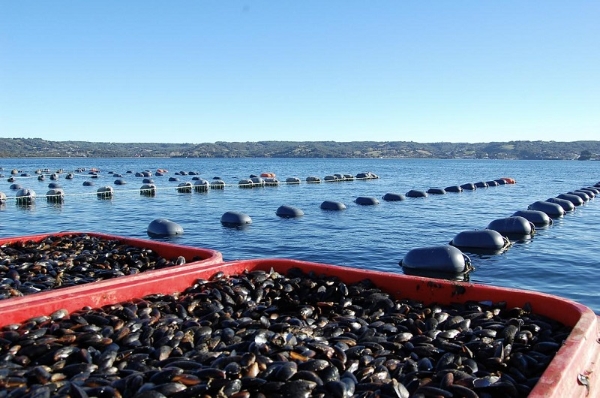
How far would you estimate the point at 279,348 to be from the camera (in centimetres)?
542

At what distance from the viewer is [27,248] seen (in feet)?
37.8

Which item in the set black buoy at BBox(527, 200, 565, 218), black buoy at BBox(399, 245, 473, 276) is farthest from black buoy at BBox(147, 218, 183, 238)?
black buoy at BBox(527, 200, 565, 218)

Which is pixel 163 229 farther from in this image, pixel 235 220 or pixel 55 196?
pixel 55 196

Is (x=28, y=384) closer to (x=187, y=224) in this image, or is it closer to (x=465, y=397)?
(x=465, y=397)

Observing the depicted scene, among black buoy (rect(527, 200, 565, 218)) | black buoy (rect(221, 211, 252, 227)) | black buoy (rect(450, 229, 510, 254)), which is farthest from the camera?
black buoy (rect(527, 200, 565, 218))

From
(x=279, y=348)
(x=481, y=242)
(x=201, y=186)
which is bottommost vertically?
(x=201, y=186)

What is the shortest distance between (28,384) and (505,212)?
32.7 metres

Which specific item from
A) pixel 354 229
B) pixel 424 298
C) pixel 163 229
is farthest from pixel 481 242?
pixel 163 229

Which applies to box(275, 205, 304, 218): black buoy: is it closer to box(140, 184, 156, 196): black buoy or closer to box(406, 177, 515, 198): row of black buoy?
box(406, 177, 515, 198): row of black buoy

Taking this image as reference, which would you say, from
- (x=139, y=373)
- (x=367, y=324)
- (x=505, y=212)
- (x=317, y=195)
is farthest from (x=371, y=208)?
(x=139, y=373)

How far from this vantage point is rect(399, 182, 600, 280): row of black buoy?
14250 mm

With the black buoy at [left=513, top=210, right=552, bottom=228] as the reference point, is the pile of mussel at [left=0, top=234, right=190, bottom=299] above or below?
above

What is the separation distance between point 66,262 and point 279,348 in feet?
20.1

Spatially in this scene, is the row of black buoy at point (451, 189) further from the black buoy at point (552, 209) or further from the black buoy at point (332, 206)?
the black buoy at point (552, 209)
